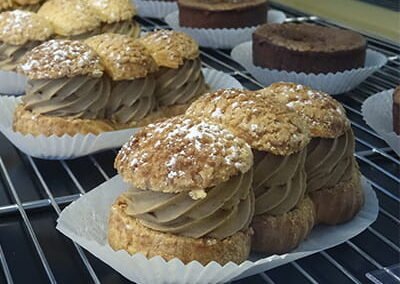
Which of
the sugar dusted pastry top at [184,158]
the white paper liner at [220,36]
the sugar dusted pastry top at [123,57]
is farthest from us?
the white paper liner at [220,36]

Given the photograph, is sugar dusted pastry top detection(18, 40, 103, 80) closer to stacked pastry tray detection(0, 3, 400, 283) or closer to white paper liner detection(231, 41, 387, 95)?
stacked pastry tray detection(0, 3, 400, 283)

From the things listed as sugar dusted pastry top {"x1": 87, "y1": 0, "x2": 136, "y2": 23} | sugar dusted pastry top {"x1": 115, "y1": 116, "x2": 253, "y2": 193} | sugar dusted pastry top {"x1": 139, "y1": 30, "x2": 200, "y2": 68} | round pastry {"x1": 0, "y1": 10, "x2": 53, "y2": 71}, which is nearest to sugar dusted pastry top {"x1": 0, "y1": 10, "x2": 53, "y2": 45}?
round pastry {"x1": 0, "y1": 10, "x2": 53, "y2": 71}

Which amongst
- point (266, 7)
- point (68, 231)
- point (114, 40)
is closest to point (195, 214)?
point (68, 231)

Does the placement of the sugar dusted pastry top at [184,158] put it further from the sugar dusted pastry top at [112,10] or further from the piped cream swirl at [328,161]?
the sugar dusted pastry top at [112,10]

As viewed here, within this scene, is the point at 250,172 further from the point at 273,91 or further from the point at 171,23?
the point at 171,23

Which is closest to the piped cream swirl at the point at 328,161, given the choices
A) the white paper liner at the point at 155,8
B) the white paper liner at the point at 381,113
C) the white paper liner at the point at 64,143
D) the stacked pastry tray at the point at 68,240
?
the stacked pastry tray at the point at 68,240
